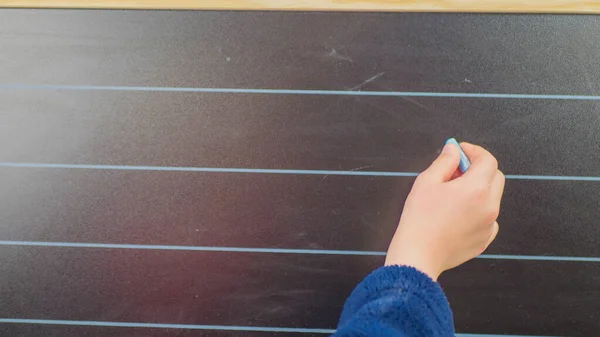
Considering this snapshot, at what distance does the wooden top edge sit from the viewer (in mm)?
792

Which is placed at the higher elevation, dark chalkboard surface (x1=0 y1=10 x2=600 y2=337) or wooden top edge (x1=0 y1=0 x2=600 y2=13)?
wooden top edge (x1=0 y1=0 x2=600 y2=13)

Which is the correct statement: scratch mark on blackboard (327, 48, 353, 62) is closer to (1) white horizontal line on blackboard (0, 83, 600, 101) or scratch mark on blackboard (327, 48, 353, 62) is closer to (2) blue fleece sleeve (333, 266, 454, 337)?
(1) white horizontal line on blackboard (0, 83, 600, 101)

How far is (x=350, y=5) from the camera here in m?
0.80

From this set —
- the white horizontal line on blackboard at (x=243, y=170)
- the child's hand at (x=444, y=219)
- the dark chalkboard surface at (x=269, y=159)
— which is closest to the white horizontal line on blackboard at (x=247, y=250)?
the dark chalkboard surface at (x=269, y=159)

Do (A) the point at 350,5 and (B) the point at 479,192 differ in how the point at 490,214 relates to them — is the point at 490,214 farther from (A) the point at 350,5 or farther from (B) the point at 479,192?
(A) the point at 350,5

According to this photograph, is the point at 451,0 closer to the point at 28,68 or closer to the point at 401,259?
the point at 401,259

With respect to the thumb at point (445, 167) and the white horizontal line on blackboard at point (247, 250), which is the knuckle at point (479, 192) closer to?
the thumb at point (445, 167)

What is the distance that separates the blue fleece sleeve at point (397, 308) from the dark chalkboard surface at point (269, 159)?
13.5 inches

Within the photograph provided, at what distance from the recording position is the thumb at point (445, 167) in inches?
24.3

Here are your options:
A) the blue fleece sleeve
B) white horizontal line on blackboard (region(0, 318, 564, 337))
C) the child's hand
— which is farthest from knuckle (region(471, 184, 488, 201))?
white horizontal line on blackboard (region(0, 318, 564, 337))

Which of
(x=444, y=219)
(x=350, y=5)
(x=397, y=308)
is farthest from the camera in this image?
(x=350, y=5)

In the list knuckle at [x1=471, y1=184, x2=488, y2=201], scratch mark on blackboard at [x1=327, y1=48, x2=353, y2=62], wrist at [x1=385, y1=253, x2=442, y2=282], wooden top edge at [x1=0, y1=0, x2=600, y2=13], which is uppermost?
wooden top edge at [x1=0, y1=0, x2=600, y2=13]

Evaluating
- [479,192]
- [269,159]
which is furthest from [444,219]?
[269,159]

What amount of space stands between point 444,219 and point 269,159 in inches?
13.6
